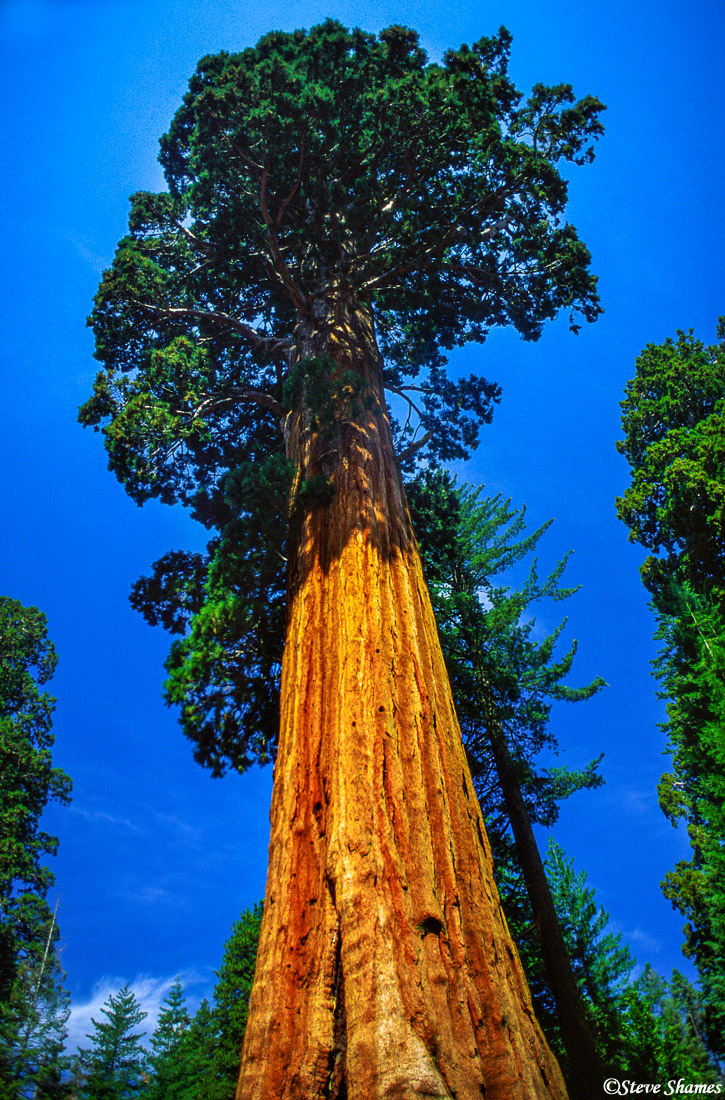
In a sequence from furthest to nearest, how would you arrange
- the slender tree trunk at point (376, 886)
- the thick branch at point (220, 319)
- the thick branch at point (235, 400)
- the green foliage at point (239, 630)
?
the thick branch at point (220, 319)
the thick branch at point (235, 400)
the green foliage at point (239, 630)
the slender tree trunk at point (376, 886)

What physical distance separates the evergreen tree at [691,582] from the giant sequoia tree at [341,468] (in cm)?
507

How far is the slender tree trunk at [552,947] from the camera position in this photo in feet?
26.3

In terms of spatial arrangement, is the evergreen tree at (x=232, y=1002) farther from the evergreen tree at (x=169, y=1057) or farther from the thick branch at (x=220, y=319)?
the thick branch at (x=220, y=319)

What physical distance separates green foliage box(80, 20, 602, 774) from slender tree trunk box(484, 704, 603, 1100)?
5.80 meters

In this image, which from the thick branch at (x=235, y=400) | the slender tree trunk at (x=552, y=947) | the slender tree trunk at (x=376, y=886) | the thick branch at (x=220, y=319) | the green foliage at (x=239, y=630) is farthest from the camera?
the thick branch at (x=220, y=319)

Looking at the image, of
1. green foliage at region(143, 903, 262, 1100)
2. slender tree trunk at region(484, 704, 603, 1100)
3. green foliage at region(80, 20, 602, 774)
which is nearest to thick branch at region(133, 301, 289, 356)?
green foliage at region(80, 20, 602, 774)

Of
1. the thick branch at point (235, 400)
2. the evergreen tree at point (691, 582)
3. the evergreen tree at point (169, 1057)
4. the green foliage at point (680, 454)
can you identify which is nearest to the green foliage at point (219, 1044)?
the evergreen tree at point (169, 1057)

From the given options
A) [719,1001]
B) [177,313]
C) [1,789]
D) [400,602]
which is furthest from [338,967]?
[1,789]

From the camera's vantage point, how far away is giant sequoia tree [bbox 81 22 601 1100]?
9.34ft

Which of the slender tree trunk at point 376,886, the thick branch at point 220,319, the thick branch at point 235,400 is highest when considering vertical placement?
the thick branch at point 220,319

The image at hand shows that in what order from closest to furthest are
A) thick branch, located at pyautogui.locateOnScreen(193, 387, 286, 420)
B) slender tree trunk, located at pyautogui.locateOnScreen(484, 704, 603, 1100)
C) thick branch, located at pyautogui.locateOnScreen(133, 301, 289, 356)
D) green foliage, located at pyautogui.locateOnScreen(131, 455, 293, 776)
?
green foliage, located at pyautogui.locateOnScreen(131, 455, 293, 776)
thick branch, located at pyautogui.locateOnScreen(193, 387, 286, 420)
slender tree trunk, located at pyautogui.locateOnScreen(484, 704, 603, 1100)
thick branch, located at pyautogui.locateOnScreen(133, 301, 289, 356)

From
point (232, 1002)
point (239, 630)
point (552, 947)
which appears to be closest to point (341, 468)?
point (239, 630)

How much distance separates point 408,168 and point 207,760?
7.56m

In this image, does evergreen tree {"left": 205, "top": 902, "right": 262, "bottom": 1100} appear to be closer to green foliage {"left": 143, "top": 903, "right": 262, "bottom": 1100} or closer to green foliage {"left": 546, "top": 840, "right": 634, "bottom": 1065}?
green foliage {"left": 143, "top": 903, "right": 262, "bottom": 1100}
